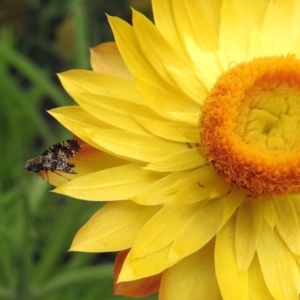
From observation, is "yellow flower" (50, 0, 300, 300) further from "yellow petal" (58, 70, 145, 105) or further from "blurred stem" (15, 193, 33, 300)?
"blurred stem" (15, 193, 33, 300)

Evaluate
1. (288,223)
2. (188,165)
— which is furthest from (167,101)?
(288,223)

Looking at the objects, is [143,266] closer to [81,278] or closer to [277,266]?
[277,266]

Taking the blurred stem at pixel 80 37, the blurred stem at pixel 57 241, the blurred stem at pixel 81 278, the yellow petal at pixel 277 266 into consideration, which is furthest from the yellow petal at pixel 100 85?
the blurred stem at pixel 80 37

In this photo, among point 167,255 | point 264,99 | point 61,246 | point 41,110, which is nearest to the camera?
point 167,255

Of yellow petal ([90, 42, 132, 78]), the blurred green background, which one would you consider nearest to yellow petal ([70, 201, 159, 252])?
yellow petal ([90, 42, 132, 78])

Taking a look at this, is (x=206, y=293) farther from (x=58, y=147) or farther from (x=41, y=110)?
(x=41, y=110)

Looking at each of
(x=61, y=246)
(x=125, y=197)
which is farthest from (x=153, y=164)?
(x=61, y=246)
